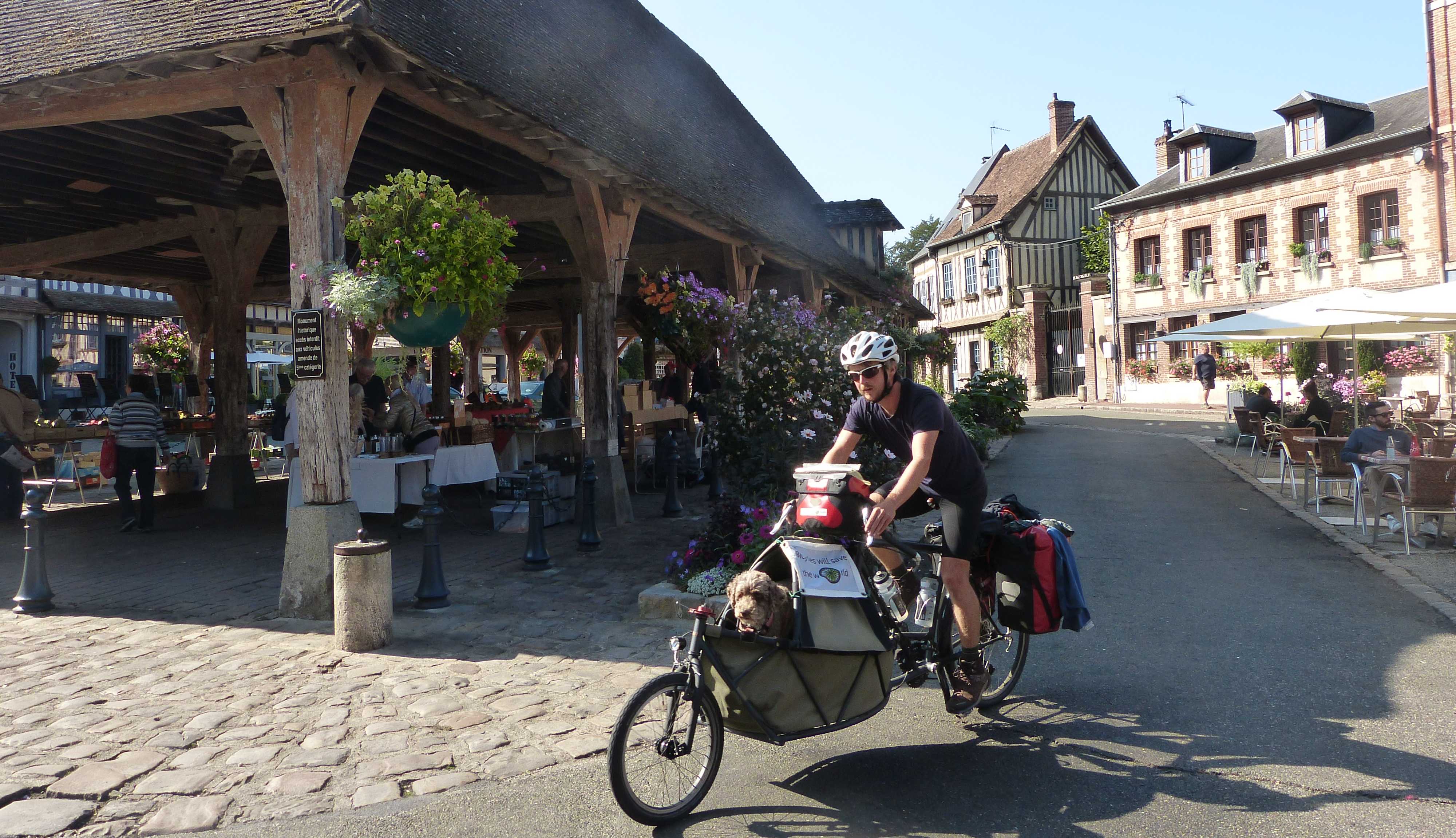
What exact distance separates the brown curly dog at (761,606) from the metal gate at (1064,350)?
33.5 meters

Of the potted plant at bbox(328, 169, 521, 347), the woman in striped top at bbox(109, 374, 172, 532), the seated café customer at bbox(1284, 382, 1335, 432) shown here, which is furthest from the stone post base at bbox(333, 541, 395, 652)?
the seated café customer at bbox(1284, 382, 1335, 432)

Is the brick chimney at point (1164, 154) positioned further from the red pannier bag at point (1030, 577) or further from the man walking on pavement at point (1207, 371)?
the red pannier bag at point (1030, 577)

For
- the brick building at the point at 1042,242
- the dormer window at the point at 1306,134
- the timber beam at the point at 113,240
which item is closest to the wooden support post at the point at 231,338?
the timber beam at the point at 113,240

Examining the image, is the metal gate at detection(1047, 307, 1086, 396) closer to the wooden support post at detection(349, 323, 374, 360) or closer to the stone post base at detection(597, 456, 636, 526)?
the stone post base at detection(597, 456, 636, 526)

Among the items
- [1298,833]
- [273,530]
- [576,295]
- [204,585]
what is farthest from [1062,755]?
[576,295]

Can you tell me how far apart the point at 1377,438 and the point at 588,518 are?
23.4 feet

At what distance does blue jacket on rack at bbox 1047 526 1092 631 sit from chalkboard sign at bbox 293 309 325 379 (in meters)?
4.53

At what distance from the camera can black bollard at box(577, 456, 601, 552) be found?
8.38 metres

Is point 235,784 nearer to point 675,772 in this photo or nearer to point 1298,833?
point 675,772

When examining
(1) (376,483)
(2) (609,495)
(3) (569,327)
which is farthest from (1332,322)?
(3) (569,327)

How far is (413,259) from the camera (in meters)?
6.08

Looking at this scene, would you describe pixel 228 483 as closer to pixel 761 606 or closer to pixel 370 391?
pixel 370 391

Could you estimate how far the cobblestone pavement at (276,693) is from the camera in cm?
364

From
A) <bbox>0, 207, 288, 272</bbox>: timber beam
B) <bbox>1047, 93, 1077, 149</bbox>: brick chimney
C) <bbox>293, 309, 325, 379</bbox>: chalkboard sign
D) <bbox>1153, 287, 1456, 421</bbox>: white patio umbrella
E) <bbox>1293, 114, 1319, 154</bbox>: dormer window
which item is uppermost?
<bbox>1047, 93, 1077, 149</bbox>: brick chimney
